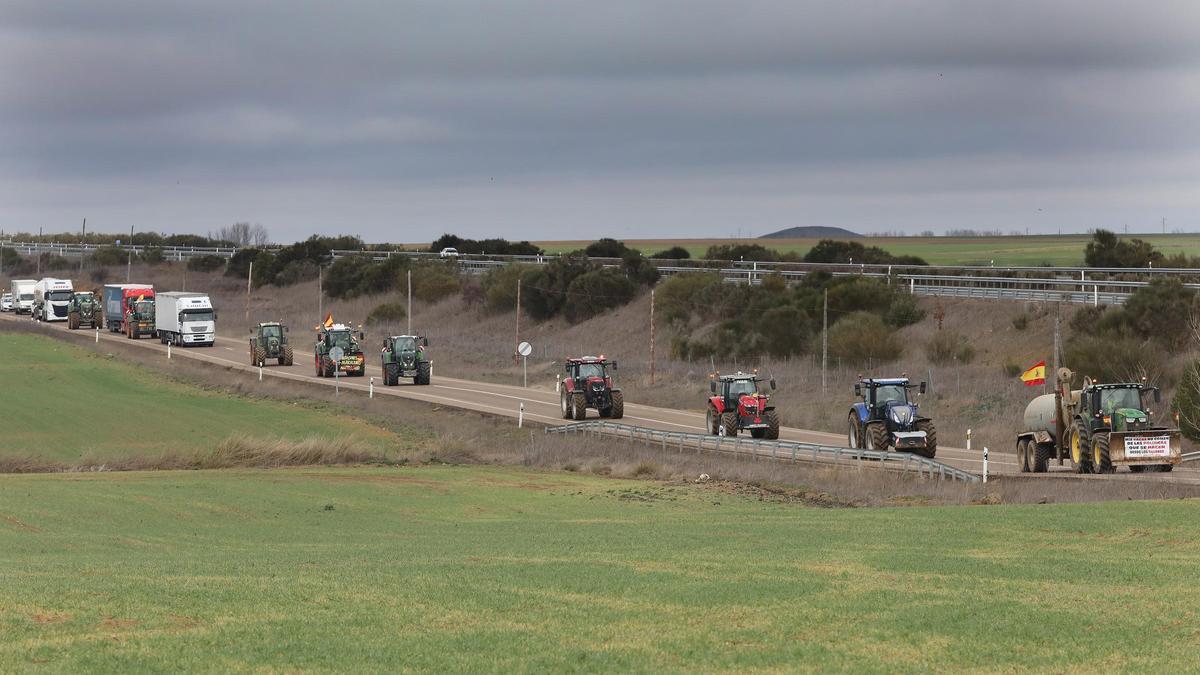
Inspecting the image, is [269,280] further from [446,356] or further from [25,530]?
[25,530]

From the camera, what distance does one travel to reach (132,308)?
329ft

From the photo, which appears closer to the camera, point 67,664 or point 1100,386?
point 67,664

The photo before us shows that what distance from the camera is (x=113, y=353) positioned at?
8662cm

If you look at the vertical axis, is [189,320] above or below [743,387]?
above

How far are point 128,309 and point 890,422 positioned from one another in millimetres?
74177

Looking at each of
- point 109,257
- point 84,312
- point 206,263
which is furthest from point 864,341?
point 109,257

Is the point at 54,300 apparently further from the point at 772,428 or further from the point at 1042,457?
the point at 1042,457

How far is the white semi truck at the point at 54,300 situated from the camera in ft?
379

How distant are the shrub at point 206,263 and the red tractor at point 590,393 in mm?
121514

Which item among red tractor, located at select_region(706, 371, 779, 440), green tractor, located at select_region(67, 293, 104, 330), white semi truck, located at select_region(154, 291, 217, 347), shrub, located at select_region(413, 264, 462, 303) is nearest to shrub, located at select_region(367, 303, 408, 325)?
shrub, located at select_region(413, 264, 462, 303)

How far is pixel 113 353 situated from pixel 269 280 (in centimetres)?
6489

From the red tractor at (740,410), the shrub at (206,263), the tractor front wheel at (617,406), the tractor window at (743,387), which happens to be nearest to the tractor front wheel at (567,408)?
the tractor front wheel at (617,406)

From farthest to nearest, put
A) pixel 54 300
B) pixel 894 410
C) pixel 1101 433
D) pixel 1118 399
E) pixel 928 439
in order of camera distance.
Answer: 1. pixel 54 300
2. pixel 894 410
3. pixel 928 439
4. pixel 1118 399
5. pixel 1101 433

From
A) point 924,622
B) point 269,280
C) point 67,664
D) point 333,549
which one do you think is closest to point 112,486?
point 333,549
